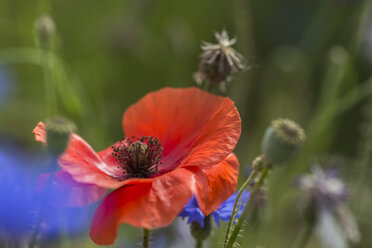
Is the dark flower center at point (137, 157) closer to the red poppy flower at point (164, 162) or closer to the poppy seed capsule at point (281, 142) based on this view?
the red poppy flower at point (164, 162)

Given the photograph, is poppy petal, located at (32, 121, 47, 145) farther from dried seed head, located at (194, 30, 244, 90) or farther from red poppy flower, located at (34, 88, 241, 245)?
dried seed head, located at (194, 30, 244, 90)

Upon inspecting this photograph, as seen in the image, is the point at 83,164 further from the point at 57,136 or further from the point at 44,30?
the point at 44,30

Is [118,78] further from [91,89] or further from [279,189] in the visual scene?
[279,189]

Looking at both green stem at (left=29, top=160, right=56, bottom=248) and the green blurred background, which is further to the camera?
the green blurred background

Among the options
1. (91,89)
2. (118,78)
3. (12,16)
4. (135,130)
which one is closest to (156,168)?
(135,130)

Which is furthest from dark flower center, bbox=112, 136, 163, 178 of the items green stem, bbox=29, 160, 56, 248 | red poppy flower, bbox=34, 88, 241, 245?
green stem, bbox=29, 160, 56, 248
